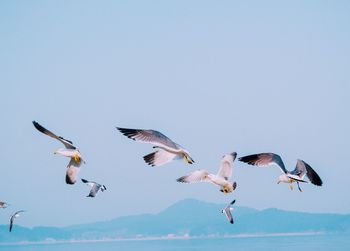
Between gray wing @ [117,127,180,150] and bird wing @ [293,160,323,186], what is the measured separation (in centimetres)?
403

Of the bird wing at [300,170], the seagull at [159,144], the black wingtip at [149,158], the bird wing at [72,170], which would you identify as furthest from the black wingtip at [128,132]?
the bird wing at [300,170]

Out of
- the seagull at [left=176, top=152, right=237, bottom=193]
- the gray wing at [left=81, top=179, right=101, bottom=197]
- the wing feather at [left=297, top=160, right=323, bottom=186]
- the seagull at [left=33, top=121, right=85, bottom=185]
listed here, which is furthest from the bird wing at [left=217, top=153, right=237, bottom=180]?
the gray wing at [left=81, top=179, right=101, bottom=197]

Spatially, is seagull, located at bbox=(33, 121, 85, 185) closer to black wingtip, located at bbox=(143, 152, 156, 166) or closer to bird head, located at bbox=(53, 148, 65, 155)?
bird head, located at bbox=(53, 148, 65, 155)

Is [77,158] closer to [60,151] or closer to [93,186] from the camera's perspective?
[60,151]

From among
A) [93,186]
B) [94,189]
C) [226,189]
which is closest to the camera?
[226,189]

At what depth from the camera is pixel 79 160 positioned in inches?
682

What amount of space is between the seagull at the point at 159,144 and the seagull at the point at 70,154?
59.0 inches

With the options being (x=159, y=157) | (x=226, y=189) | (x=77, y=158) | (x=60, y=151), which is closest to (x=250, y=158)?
(x=226, y=189)

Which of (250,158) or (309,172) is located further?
(309,172)

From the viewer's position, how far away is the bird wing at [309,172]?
18275mm

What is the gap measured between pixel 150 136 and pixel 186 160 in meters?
1.20

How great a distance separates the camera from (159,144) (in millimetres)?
16312

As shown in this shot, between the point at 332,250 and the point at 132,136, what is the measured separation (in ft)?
389

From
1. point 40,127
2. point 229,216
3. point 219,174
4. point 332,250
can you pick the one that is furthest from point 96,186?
point 332,250
